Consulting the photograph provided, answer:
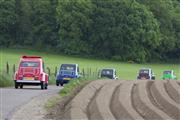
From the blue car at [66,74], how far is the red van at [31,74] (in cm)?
1094

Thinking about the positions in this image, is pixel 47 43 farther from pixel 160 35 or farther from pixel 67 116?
pixel 67 116

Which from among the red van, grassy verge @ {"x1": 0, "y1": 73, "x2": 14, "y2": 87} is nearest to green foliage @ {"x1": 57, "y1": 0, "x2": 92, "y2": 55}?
grassy verge @ {"x1": 0, "y1": 73, "x2": 14, "y2": 87}

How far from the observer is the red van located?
41812 mm

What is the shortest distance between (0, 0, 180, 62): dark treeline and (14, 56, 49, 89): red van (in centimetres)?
7036

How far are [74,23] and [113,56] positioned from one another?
856 centimetres

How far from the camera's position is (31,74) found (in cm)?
4225

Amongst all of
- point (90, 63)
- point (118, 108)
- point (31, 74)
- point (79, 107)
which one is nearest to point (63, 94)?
point (79, 107)

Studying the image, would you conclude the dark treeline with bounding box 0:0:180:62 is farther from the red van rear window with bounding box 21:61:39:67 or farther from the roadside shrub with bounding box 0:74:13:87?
the red van rear window with bounding box 21:61:39:67

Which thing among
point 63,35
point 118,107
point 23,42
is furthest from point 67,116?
point 23,42

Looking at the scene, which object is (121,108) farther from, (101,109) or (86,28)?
(86,28)

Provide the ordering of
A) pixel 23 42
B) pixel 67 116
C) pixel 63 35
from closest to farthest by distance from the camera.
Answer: pixel 67 116 < pixel 63 35 < pixel 23 42

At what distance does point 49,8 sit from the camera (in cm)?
12094

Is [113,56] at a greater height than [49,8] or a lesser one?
lesser

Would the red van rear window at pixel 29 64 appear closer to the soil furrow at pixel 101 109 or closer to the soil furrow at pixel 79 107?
the soil furrow at pixel 79 107
